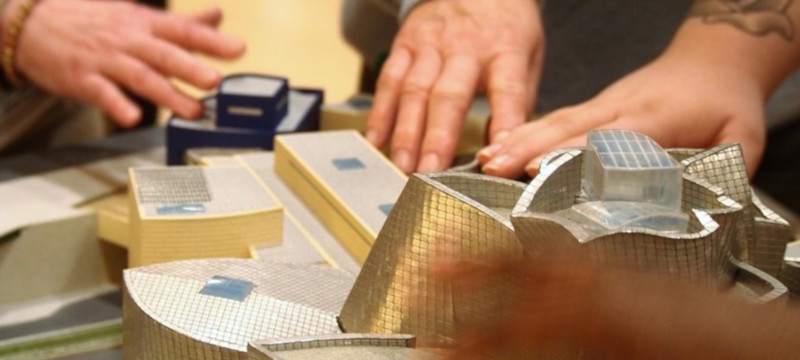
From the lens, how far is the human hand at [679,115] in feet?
2.32

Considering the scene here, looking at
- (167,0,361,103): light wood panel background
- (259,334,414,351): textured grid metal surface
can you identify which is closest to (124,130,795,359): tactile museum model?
(259,334,414,351): textured grid metal surface

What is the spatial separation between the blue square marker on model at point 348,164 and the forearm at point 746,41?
310 mm

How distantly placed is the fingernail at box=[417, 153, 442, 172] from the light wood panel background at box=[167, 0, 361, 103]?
140cm

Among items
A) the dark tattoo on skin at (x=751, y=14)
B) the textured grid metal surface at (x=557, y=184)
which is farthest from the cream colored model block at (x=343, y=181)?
the dark tattoo on skin at (x=751, y=14)

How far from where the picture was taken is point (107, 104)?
3.16ft

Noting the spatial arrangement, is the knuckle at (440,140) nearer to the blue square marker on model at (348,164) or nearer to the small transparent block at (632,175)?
the blue square marker on model at (348,164)

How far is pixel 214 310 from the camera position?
0.41 m

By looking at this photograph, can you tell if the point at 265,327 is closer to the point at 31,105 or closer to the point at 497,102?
the point at 497,102

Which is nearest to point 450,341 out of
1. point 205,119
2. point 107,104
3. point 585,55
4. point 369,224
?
point 369,224

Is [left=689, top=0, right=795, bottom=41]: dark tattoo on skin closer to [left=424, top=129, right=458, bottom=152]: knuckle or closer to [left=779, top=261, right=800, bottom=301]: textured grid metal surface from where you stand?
[left=424, top=129, right=458, bottom=152]: knuckle

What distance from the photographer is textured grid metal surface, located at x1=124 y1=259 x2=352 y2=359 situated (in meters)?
0.39

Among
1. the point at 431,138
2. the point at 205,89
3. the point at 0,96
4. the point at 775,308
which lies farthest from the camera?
the point at 0,96

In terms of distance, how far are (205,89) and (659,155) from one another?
2.17 feet

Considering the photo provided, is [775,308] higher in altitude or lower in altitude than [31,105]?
higher
